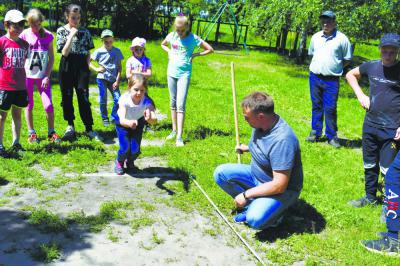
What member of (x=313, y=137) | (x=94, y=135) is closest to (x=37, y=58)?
(x=94, y=135)

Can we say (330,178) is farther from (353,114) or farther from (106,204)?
(353,114)

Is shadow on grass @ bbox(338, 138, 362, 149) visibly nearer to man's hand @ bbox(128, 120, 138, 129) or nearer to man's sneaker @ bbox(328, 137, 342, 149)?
man's sneaker @ bbox(328, 137, 342, 149)

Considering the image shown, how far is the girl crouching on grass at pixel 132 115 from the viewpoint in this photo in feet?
18.4

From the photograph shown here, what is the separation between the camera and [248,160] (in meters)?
6.93

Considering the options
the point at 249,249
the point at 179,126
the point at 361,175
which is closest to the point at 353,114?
the point at 361,175

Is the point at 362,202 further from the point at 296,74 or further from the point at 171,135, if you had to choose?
the point at 296,74

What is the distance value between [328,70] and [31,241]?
5.76 m

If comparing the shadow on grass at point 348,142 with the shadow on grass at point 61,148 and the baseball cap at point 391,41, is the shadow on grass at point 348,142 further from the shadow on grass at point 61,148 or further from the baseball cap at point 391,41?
the shadow on grass at point 61,148

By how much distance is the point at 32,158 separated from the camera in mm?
6234

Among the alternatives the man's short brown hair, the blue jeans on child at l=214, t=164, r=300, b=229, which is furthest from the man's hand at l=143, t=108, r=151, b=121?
the man's short brown hair

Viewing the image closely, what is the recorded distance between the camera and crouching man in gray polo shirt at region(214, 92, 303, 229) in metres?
4.27

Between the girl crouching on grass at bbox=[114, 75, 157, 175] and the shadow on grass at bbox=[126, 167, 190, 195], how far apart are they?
311mm

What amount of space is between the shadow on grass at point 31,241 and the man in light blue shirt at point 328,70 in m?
5.18

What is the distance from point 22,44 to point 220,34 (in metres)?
24.9
